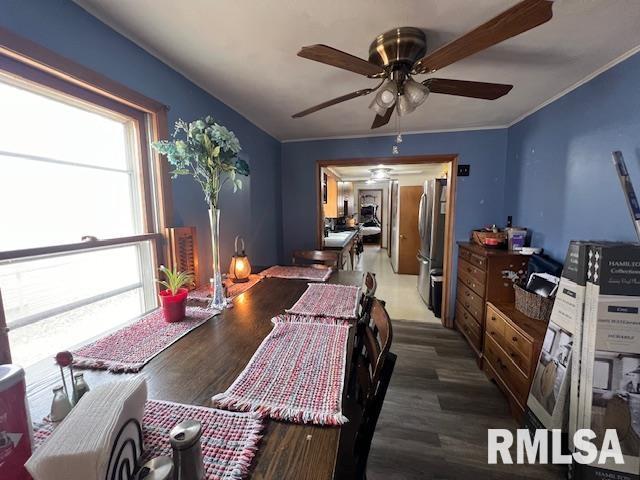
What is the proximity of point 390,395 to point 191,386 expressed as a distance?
163cm

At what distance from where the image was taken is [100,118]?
4.38 ft

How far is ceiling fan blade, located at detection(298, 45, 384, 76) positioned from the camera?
3.60ft

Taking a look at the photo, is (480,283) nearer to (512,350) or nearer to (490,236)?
(490,236)

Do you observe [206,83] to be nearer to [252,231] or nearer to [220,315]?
[252,231]

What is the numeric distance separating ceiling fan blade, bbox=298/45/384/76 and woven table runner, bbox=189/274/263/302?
51.5 inches

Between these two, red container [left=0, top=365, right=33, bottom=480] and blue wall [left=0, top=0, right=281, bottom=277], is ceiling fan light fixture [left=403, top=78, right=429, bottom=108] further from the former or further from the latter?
red container [left=0, top=365, right=33, bottom=480]

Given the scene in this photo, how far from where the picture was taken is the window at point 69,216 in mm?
1013

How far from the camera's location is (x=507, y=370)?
6.18ft

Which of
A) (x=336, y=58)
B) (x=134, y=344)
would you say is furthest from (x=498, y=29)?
(x=134, y=344)

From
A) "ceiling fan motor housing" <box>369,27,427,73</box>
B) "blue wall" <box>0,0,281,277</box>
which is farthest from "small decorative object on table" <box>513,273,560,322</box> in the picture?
"blue wall" <box>0,0,281,277</box>

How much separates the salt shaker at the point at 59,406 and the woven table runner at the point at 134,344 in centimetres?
21

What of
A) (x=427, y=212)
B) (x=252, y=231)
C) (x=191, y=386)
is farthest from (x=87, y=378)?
(x=427, y=212)

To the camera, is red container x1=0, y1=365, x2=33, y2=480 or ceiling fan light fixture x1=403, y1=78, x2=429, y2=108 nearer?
red container x1=0, y1=365, x2=33, y2=480

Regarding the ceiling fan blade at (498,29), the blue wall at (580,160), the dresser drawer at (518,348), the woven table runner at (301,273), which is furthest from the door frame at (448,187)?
the ceiling fan blade at (498,29)
